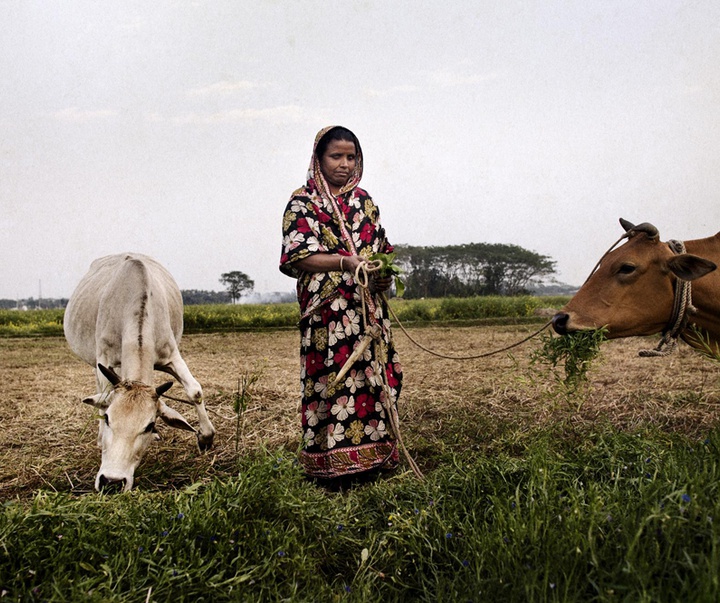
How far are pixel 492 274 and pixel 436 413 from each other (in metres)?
41.2

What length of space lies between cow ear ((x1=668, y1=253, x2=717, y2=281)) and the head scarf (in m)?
2.04

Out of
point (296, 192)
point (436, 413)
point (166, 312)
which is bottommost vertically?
point (436, 413)

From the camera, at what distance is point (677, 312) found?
11.9 feet

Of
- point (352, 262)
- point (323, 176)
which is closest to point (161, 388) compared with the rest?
point (352, 262)

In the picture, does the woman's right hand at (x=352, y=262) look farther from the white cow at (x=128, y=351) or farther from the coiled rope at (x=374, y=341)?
the white cow at (x=128, y=351)

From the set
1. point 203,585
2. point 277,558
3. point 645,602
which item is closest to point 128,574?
point 203,585

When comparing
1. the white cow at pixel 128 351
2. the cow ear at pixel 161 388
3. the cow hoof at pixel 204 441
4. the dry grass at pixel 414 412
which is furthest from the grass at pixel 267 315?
the cow ear at pixel 161 388

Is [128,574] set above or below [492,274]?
below

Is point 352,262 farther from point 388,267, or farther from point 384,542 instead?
point 384,542

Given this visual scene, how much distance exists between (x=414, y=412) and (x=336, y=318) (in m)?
2.24

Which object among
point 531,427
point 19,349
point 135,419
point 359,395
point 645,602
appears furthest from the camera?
point 19,349

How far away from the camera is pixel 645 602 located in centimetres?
164

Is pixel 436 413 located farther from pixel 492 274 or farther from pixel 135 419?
pixel 492 274

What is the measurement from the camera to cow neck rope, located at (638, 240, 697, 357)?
3.58m
